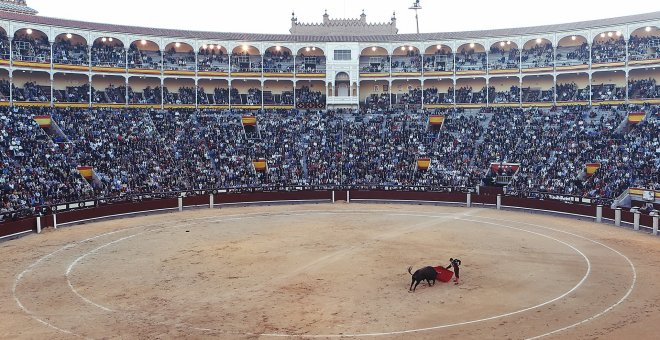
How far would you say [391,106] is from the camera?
63.5 m

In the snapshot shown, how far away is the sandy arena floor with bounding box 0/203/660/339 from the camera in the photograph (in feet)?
45.4

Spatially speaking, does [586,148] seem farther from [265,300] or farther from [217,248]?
[265,300]

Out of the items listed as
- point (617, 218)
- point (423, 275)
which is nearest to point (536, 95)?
point (617, 218)

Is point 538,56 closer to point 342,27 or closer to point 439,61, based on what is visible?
point 439,61

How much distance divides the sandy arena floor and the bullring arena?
0.11 metres

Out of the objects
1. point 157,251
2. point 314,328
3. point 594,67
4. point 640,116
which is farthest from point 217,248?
point 594,67

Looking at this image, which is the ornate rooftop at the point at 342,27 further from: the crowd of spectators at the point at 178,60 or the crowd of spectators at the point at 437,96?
the crowd of spectators at the point at 178,60

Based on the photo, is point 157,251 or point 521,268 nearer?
point 521,268

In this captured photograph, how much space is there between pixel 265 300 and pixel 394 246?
32.1ft

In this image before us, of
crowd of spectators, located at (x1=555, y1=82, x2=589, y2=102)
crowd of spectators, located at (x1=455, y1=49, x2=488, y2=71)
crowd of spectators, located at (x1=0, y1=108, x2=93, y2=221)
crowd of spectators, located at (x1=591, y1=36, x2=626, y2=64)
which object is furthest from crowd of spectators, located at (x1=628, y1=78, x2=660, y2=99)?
crowd of spectators, located at (x1=0, y1=108, x2=93, y2=221)

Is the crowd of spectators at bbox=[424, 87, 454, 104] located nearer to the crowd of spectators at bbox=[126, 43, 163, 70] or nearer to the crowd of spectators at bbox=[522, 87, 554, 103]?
the crowd of spectators at bbox=[522, 87, 554, 103]

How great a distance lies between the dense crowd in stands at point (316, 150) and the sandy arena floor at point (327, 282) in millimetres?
9122

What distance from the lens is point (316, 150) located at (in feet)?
166

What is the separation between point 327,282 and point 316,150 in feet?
108
